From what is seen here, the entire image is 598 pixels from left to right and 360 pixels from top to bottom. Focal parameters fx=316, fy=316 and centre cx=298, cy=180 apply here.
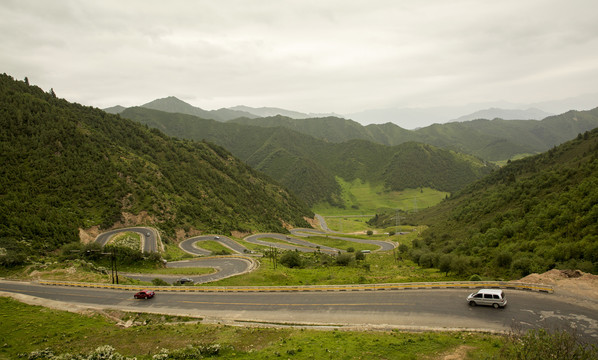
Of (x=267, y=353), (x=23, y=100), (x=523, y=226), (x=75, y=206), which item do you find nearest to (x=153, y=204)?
(x=75, y=206)

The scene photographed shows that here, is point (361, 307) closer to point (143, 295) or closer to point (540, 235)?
point (143, 295)

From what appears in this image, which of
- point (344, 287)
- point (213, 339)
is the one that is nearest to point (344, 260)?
point (344, 287)

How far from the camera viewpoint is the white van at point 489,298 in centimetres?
2748

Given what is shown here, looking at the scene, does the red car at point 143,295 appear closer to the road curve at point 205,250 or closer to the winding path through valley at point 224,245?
the winding path through valley at point 224,245

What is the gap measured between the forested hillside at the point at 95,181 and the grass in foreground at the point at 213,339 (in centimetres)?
3516

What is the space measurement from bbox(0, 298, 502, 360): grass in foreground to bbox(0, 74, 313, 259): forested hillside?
35.2 metres

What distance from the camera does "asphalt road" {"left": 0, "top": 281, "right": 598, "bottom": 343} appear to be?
25266 mm

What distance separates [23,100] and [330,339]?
12379 cm

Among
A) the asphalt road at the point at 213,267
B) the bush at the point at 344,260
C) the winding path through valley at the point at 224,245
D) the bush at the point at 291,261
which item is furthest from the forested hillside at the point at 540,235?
the winding path through valley at the point at 224,245

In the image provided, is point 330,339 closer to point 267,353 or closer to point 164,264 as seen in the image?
point 267,353

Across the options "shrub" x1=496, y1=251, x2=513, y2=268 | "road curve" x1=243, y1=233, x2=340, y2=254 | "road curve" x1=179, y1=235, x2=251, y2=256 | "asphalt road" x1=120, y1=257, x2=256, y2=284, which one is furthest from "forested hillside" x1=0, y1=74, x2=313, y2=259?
"shrub" x1=496, y1=251, x2=513, y2=268

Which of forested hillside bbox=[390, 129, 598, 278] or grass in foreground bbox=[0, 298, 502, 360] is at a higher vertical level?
forested hillside bbox=[390, 129, 598, 278]

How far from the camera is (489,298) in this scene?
1102 inches

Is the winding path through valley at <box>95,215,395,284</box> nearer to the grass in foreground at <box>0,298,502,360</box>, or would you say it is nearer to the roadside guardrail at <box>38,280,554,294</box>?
the roadside guardrail at <box>38,280,554,294</box>
